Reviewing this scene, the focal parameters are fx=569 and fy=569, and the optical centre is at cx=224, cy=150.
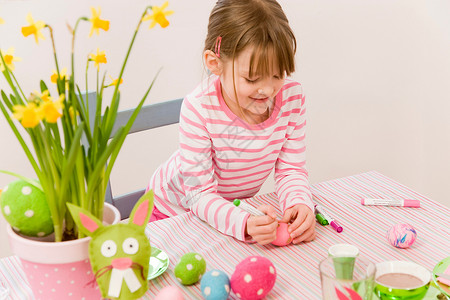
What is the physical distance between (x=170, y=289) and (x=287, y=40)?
0.55m

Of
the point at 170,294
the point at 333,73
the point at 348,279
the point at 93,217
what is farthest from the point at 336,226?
the point at 333,73

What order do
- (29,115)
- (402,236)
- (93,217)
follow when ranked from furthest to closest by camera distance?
(402,236)
(93,217)
(29,115)

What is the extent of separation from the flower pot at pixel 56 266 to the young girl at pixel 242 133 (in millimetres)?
339

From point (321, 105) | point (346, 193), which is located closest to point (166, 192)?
point (346, 193)

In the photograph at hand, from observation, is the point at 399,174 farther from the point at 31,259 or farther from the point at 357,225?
the point at 31,259

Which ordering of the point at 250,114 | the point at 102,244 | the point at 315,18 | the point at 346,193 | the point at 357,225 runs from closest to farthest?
the point at 102,244 → the point at 357,225 → the point at 346,193 → the point at 250,114 → the point at 315,18

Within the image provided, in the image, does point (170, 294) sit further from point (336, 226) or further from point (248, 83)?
point (248, 83)

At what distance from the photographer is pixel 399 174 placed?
8.20ft

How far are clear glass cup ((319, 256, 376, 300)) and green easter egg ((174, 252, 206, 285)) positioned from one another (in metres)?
0.21

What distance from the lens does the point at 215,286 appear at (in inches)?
32.2

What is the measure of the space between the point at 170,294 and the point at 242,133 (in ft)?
1.70

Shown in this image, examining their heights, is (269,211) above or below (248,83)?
below

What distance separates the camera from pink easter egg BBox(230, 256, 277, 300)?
32.0 inches

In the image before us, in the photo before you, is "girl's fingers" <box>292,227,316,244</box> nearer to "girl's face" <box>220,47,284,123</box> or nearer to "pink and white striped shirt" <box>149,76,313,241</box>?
"pink and white striped shirt" <box>149,76,313,241</box>
